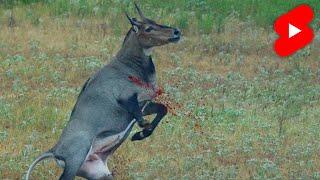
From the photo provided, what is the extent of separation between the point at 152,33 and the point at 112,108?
2.53ft

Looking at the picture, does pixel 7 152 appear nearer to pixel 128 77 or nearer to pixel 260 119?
pixel 128 77

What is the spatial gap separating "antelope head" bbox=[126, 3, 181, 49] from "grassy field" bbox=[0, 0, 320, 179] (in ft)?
5.29

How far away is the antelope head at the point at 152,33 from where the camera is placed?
330 inches

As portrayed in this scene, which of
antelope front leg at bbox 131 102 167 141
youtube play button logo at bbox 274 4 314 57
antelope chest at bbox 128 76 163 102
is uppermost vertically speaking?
antelope chest at bbox 128 76 163 102

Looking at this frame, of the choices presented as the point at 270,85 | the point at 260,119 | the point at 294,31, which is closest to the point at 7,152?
the point at 260,119

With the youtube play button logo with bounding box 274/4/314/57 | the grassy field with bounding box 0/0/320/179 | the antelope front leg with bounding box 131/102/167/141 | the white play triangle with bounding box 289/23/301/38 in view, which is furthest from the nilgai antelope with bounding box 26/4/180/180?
the white play triangle with bounding box 289/23/301/38

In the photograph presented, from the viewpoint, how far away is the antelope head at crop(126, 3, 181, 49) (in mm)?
8383

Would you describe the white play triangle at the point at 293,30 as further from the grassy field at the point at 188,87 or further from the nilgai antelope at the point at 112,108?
the nilgai antelope at the point at 112,108

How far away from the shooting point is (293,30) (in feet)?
53.8

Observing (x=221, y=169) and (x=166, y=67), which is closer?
(x=221, y=169)

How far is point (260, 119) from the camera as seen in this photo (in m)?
11.8

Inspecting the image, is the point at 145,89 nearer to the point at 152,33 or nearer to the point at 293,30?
the point at 152,33

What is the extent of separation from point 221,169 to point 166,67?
5341mm

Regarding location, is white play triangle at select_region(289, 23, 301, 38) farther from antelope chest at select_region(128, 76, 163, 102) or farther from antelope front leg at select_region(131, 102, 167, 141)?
antelope chest at select_region(128, 76, 163, 102)
